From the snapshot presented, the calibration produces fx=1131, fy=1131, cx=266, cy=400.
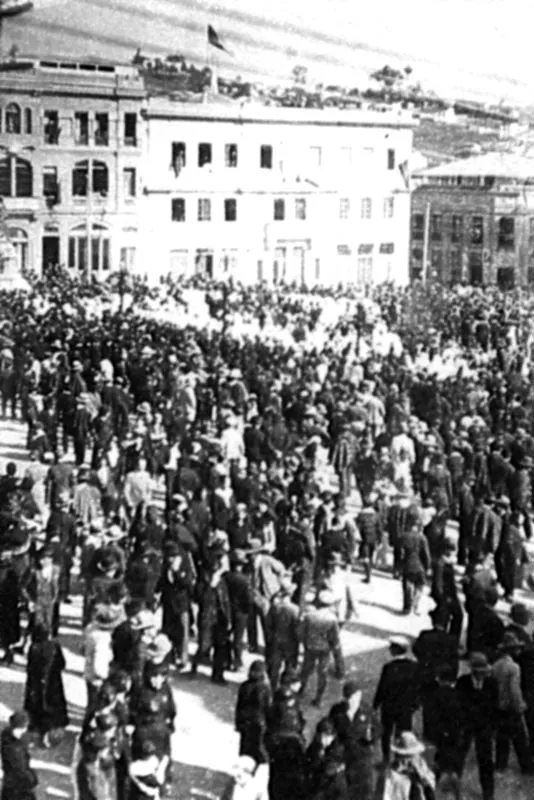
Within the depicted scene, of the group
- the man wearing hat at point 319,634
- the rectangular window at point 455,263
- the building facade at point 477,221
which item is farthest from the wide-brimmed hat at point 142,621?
the rectangular window at point 455,263

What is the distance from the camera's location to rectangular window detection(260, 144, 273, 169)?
1721 inches

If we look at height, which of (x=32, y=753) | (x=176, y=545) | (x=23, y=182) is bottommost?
(x=32, y=753)

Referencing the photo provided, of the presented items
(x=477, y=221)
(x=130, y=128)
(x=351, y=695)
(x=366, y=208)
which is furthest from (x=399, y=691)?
(x=366, y=208)

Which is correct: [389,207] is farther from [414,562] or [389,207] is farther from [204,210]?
[414,562]

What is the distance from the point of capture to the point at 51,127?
37875 millimetres

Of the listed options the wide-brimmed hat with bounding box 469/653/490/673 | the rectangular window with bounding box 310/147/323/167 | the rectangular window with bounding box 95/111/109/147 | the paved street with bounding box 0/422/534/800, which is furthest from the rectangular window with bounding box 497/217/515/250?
the wide-brimmed hat with bounding box 469/653/490/673

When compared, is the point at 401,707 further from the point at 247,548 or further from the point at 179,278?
the point at 179,278

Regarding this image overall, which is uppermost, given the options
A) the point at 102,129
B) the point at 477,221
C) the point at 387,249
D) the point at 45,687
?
the point at 102,129

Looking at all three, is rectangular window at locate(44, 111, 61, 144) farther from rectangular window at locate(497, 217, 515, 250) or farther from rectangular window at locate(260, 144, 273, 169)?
rectangular window at locate(497, 217, 515, 250)

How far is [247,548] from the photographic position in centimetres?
1015

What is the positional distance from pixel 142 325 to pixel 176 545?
15.4 m

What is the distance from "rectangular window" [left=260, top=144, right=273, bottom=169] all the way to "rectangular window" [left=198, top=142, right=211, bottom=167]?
2.22 metres

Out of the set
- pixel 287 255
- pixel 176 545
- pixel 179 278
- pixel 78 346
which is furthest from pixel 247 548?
pixel 287 255

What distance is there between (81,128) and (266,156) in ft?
26.8
